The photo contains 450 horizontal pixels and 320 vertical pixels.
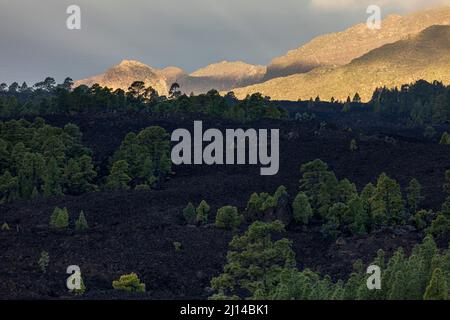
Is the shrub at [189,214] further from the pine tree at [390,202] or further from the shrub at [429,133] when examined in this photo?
the shrub at [429,133]

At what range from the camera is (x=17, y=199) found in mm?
84000

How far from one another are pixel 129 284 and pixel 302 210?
84.9 ft

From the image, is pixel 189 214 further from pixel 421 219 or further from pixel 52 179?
pixel 52 179

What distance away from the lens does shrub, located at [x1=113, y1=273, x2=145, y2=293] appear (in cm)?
4662

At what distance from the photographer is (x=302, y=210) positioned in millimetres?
69125

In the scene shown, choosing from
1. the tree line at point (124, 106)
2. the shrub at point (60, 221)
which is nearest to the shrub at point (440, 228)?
the shrub at point (60, 221)

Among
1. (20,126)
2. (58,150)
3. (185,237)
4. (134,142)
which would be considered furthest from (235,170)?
(185,237)

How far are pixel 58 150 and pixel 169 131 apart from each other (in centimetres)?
2595

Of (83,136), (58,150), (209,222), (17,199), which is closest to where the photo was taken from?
(209,222)

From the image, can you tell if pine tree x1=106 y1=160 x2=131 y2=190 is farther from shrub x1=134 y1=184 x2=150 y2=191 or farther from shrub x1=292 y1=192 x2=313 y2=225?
shrub x1=292 y1=192 x2=313 y2=225

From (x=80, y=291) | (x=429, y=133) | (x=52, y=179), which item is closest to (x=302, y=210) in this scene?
(x=80, y=291)

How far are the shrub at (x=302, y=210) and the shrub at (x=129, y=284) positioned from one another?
24.7 m

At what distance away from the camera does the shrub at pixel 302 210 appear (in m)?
68.7
